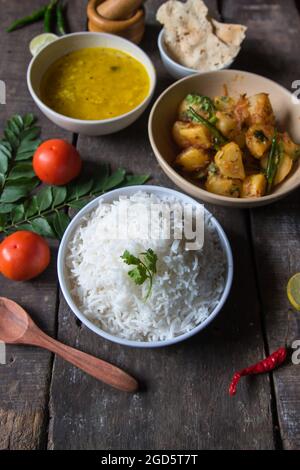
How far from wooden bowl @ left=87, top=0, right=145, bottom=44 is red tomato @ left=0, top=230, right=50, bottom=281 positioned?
3.55 ft

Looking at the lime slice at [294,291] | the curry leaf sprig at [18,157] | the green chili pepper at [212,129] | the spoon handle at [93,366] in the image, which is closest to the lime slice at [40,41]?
the curry leaf sprig at [18,157]

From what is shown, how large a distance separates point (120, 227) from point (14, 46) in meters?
1.29

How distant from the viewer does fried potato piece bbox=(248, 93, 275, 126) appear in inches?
71.5

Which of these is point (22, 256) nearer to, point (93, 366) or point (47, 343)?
point (47, 343)

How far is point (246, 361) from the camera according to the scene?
62.0 inches

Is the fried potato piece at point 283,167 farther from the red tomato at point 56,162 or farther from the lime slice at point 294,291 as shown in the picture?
the red tomato at point 56,162

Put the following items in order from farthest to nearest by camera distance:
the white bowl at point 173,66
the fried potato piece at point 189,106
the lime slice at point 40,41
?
the lime slice at point 40,41
the white bowl at point 173,66
the fried potato piece at point 189,106

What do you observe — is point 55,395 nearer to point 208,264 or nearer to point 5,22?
point 208,264

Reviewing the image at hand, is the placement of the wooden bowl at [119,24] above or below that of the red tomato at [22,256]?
above

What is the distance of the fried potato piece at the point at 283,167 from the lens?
5.80ft

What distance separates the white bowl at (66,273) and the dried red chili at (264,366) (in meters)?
0.20

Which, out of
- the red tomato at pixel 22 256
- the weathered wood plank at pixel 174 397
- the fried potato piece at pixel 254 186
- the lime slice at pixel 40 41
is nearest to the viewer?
the weathered wood plank at pixel 174 397

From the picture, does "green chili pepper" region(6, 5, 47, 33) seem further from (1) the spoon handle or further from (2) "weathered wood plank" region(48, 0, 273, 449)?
(1) the spoon handle

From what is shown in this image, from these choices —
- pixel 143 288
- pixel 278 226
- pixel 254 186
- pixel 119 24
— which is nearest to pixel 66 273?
pixel 143 288
